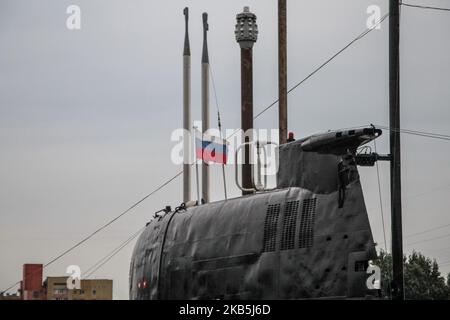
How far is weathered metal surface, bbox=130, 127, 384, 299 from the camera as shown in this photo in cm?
2089

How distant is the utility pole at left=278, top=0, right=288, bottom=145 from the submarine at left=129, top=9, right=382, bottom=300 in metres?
8.25

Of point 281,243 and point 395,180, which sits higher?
point 395,180

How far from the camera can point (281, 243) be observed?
22109 mm

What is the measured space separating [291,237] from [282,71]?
44.6 feet

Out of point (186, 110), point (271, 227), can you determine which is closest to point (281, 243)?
point (271, 227)

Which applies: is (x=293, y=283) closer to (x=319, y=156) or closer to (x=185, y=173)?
(x=319, y=156)

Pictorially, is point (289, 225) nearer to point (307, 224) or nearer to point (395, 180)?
point (307, 224)

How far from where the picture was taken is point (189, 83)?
48.3 meters

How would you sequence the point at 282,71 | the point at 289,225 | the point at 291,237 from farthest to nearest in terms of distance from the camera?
1. the point at 282,71
2. the point at 289,225
3. the point at 291,237

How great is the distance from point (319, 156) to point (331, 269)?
99.1 inches

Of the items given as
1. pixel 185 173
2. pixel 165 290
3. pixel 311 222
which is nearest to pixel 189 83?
pixel 185 173

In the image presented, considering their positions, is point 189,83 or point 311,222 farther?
point 189,83

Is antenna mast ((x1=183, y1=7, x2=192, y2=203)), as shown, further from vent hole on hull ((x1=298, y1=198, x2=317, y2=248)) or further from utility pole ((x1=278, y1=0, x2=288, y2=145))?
vent hole on hull ((x1=298, y1=198, x2=317, y2=248))
